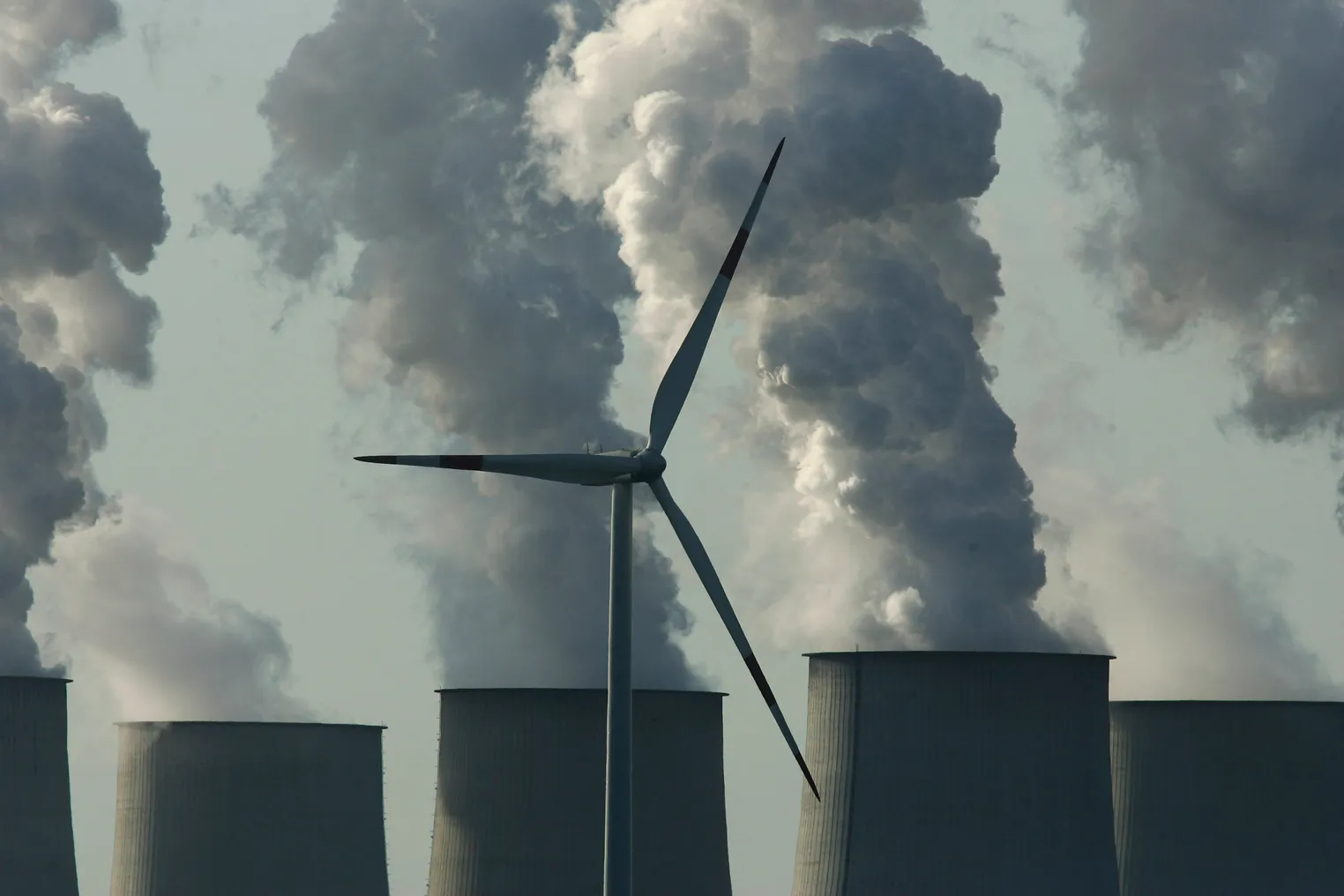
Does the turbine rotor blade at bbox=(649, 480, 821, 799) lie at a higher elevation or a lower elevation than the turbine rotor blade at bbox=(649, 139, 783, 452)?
lower

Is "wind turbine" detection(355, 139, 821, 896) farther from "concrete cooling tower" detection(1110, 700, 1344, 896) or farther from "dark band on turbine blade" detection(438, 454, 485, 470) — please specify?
"concrete cooling tower" detection(1110, 700, 1344, 896)

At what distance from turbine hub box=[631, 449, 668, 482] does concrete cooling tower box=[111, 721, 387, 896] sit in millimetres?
16128

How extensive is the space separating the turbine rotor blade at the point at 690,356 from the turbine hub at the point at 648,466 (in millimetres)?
433

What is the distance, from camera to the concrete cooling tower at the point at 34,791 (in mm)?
40312

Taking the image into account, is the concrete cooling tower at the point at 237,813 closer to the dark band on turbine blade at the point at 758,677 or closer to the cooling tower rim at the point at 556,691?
the cooling tower rim at the point at 556,691

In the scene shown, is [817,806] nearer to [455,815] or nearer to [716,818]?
[716,818]

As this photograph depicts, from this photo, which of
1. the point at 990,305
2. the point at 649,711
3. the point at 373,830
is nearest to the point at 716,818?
the point at 649,711

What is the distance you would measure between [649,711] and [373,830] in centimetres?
587

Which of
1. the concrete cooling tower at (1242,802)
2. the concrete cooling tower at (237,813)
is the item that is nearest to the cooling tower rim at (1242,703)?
the concrete cooling tower at (1242,802)

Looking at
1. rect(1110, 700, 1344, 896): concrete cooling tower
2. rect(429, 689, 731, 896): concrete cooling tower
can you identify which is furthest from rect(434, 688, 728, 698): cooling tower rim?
rect(1110, 700, 1344, 896): concrete cooling tower

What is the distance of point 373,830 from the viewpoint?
4581cm

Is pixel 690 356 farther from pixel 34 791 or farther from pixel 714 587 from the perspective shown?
pixel 34 791

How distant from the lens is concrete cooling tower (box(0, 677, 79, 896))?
40.3 m

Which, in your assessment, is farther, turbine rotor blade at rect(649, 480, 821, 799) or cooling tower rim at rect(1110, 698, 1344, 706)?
cooling tower rim at rect(1110, 698, 1344, 706)
